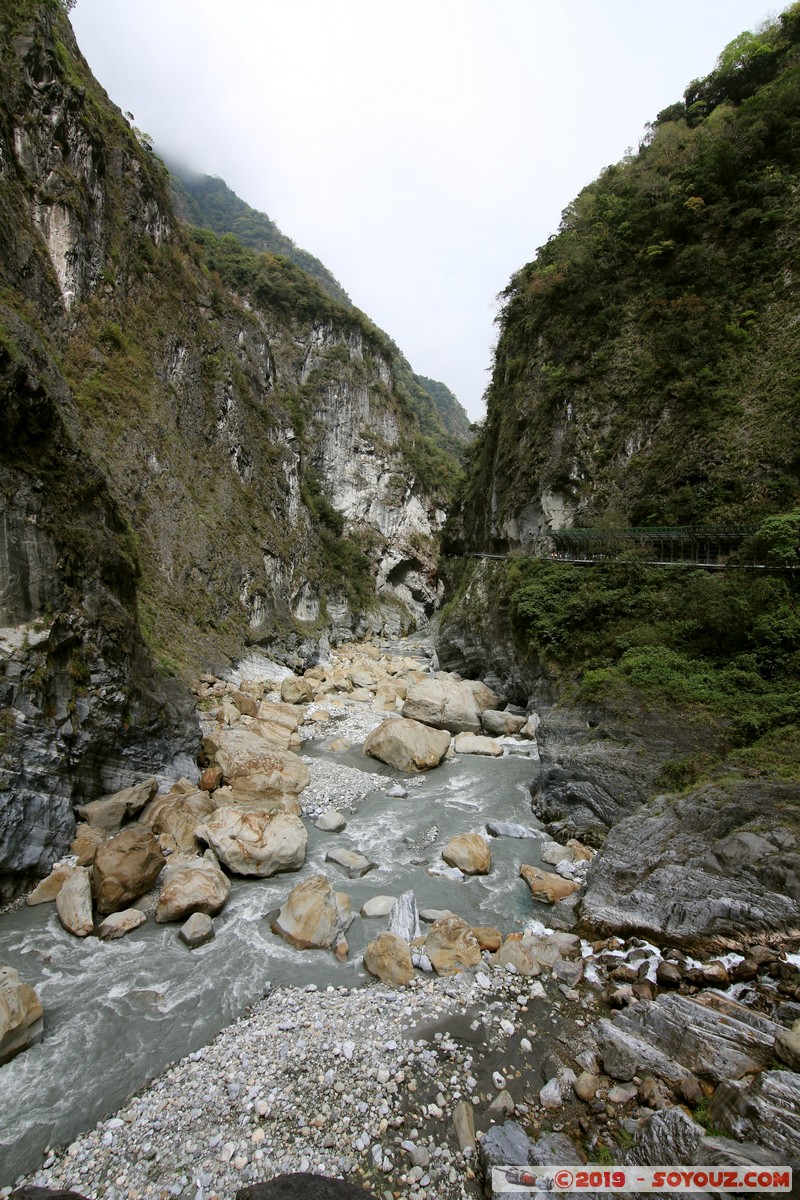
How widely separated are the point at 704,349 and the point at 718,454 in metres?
4.54

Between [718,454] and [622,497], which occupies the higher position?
[718,454]

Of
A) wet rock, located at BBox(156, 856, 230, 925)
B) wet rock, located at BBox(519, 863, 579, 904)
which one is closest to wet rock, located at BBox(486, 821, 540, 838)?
wet rock, located at BBox(519, 863, 579, 904)

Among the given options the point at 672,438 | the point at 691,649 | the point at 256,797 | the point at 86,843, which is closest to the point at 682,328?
the point at 672,438

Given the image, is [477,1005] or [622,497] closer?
[477,1005]

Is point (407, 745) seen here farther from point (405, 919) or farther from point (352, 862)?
point (405, 919)

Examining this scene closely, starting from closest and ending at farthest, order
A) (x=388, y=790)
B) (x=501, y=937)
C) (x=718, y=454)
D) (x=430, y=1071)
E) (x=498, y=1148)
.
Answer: (x=498, y=1148), (x=430, y=1071), (x=501, y=937), (x=388, y=790), (x=718, y=454)

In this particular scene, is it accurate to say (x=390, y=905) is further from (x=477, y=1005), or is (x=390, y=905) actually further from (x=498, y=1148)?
(x=498, y=1148)

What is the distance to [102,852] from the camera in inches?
328

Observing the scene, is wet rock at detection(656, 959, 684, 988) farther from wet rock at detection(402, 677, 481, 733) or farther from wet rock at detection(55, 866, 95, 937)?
wet rock at detection(402, 677, 481, 733)

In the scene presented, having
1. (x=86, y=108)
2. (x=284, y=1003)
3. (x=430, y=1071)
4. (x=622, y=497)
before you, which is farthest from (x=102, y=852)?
(x=86, y=108)

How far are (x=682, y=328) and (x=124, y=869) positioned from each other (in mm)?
22786

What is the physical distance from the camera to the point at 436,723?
18.0 meters

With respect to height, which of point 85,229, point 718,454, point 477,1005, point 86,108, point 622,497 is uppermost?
point 86,108

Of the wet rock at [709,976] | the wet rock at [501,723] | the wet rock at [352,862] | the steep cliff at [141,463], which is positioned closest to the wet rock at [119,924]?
the steep cliff at [141,463]
